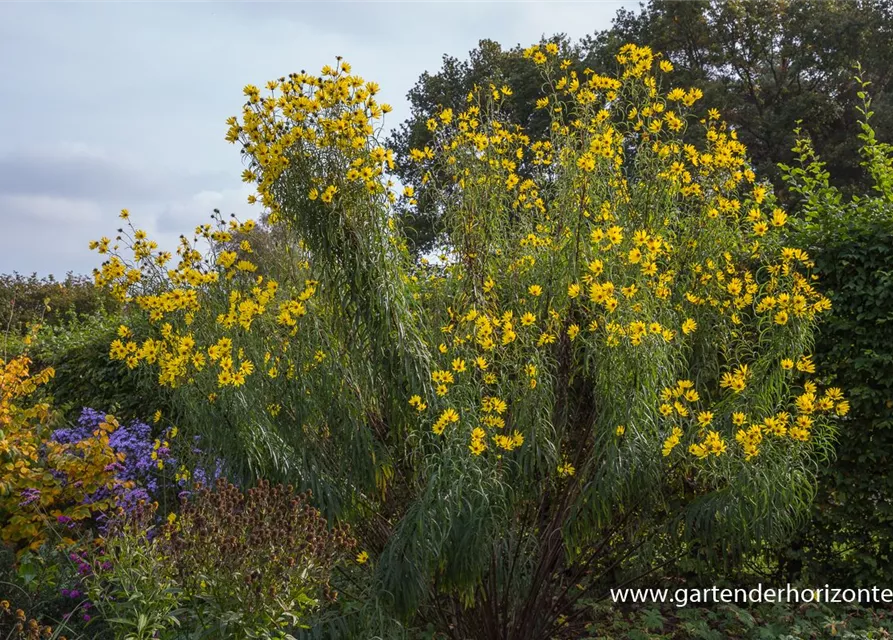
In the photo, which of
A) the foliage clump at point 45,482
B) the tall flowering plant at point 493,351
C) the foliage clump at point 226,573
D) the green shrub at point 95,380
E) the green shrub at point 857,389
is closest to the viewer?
the foliage clump at point 226,573

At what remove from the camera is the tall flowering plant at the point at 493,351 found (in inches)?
136

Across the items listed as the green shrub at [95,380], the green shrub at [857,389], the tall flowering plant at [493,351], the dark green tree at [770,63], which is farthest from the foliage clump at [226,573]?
the dark green tree at [770,63]

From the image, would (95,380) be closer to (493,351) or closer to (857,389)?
(493,351)

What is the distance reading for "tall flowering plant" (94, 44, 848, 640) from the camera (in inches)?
136

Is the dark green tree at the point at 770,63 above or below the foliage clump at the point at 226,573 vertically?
above

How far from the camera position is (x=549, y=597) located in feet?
13.3

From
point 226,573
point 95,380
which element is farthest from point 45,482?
point 95,380

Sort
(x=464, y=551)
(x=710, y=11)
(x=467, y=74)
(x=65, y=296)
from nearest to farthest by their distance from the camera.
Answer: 1. (x=464, y=551)
2. (x=65, y=296)
3. (x=710, y=11)
4. (x=467, y=74)

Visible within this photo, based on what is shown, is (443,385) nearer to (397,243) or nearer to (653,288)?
(397,243)

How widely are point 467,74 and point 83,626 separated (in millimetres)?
14609

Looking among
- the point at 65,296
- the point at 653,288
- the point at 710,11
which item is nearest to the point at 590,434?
the point at 653,288

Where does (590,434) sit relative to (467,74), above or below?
below

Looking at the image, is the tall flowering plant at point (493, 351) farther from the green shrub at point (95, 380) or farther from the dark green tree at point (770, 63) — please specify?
the dark green tree at point (770, 63)

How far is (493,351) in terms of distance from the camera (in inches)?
139
